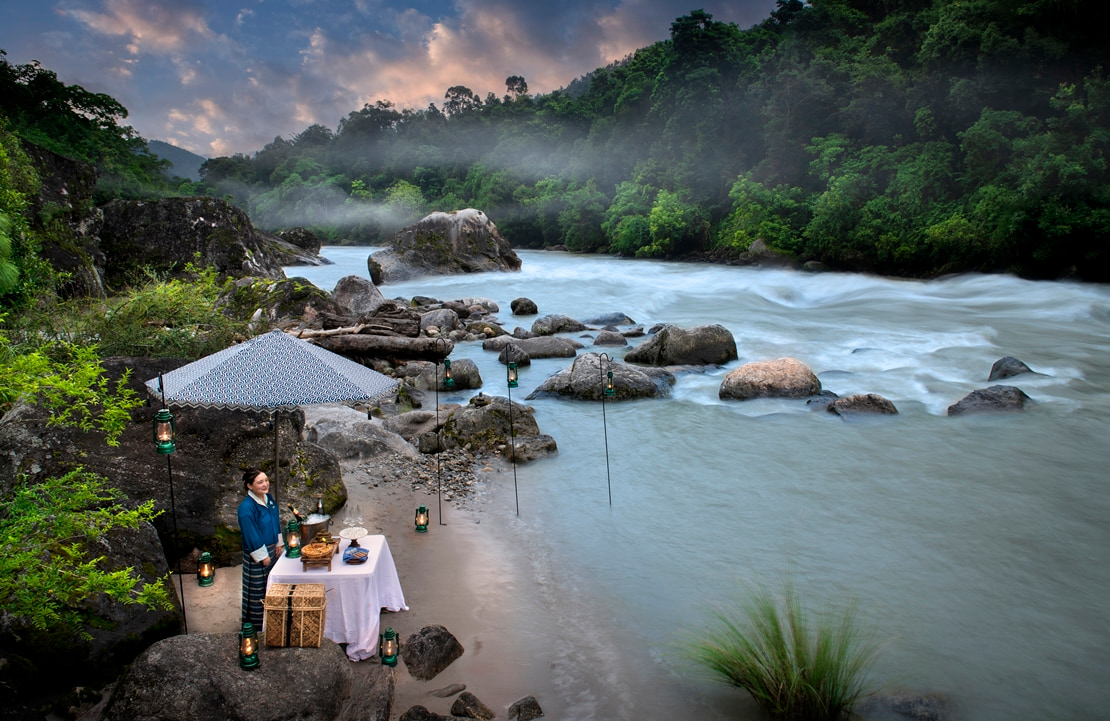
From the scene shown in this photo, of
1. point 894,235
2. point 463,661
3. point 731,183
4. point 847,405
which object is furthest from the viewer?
point 731,183

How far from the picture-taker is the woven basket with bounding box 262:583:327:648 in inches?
193

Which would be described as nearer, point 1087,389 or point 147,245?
point 1087,389

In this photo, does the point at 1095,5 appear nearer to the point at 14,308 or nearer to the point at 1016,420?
the point at 1016,420

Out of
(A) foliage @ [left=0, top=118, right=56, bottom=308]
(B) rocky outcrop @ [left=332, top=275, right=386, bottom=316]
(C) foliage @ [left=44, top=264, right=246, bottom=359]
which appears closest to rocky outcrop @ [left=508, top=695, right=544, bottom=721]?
(C) foliage @ [left=44, top=264, right=246, bottom=359]

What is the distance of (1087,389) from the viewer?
13.6m

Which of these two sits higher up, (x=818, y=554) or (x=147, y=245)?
(x=147, y=245)

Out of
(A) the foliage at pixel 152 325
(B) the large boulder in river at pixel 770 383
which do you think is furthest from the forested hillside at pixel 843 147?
(A) the foliage at pixel 152 325

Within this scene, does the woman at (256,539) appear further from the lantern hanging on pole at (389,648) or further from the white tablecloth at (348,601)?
the lantern hanging on pole at (389,648)

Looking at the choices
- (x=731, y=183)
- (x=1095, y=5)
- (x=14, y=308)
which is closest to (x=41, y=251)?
(x=14, y=308)

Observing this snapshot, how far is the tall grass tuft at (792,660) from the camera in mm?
4926

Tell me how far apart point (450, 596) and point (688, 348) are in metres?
10.1

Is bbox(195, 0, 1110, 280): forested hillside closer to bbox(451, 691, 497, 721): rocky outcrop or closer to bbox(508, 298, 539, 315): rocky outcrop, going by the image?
bbox(508, 298, 539, 315): rocky outcrop

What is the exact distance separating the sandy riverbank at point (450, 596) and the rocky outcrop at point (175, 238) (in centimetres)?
1442

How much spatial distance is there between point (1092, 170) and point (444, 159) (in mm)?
70312
